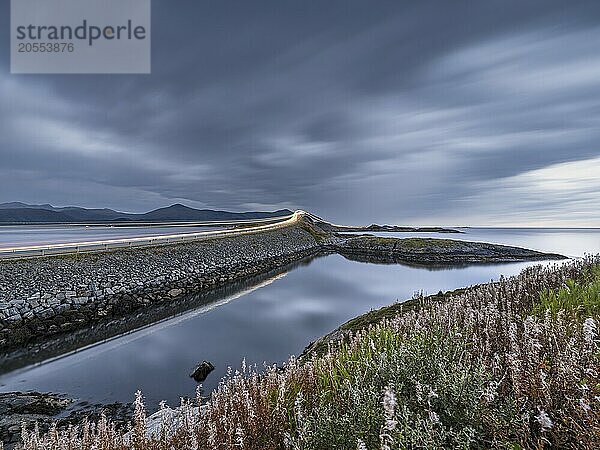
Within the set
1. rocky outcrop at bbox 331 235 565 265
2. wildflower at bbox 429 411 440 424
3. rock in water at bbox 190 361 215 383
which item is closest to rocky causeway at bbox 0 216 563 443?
rock in water at bbox 190 361 215 383

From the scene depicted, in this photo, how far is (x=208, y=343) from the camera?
1571 cm

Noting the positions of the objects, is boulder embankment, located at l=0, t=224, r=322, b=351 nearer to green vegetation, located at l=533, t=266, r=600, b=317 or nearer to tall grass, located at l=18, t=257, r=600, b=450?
tall grass, located at l=18, t=257, r=600, b=450

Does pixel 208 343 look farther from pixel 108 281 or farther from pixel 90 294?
pixel 108 281

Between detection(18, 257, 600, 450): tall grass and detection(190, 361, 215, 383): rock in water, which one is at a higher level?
detection(18, 257, 600, 450): tall grass

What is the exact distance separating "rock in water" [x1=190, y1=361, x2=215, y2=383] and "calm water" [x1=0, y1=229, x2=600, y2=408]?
8.4 inches

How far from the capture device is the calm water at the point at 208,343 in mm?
11461

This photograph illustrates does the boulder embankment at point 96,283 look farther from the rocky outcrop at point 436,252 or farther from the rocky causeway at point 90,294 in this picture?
the rocky outcrop at point 436,252

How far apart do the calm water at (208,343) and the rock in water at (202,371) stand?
0.21 metres

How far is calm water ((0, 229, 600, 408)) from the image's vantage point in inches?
451

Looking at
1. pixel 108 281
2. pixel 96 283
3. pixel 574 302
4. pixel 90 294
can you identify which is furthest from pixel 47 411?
pixel 108 281

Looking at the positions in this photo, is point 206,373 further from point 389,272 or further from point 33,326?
point 389,272

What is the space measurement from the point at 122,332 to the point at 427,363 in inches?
632

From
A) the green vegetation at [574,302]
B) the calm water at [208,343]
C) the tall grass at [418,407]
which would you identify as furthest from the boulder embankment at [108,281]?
the green vegetation at [574,302]

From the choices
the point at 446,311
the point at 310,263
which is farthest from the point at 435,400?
the point at 310,263
